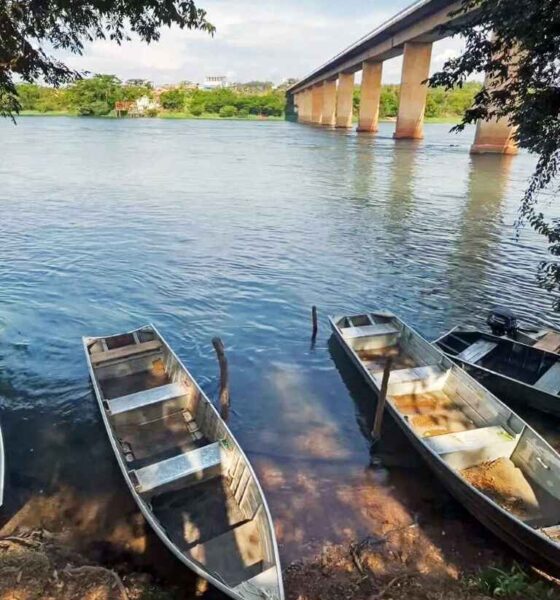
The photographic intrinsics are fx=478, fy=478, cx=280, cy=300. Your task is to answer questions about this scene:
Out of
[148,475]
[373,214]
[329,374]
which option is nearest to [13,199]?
[373,214]

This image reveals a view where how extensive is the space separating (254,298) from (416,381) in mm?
9485

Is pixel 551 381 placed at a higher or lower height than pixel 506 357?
higher

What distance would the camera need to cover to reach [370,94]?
9612 cm

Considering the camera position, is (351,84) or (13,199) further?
(351,84)

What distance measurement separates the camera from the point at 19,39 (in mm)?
11547

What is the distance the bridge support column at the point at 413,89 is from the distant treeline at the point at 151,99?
92146 mm

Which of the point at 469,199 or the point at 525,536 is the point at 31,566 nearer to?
the point at 525,536

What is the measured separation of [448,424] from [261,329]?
27.0 feet

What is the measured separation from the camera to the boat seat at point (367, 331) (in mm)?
15325

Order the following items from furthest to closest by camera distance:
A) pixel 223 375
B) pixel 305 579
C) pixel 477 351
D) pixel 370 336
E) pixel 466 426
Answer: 1. pixel 370 336
2. pixel 477 351
3. pixel 223 375
4. pixel 466 426
5. pixel 305 579

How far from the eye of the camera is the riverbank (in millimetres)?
6805

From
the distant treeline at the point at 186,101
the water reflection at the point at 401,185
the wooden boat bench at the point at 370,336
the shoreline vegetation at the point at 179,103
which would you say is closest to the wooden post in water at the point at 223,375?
the wooden boat bench at the point at 370,336

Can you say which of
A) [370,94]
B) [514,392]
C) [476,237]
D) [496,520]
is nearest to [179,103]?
[370,94]

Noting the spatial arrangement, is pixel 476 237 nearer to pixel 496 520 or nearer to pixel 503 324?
pixel 503 324
